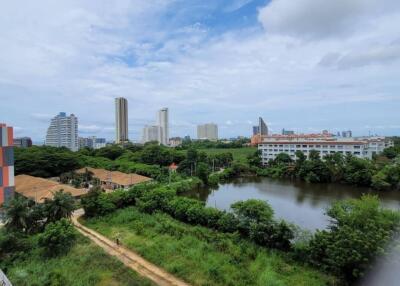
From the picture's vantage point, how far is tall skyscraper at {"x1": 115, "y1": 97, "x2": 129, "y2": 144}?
7825 centimetres

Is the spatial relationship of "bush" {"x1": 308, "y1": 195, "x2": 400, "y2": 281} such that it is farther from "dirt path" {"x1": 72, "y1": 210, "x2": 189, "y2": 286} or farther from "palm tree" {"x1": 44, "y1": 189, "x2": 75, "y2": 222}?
"palm tree" {"x1": 44, "y1": 189, "x2": 75, "y2": 222}

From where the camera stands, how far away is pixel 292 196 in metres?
23.0

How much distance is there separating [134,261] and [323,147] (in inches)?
1359

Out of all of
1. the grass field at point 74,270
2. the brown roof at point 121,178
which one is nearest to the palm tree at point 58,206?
the grass field at point 74,270

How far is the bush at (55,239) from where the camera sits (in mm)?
10680

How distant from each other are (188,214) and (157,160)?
22.6 metres

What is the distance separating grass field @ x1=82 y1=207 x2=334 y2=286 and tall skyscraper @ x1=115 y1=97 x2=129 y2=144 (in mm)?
67391

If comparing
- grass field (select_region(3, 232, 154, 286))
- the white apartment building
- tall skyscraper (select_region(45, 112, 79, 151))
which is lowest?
grass field (select_region(3, 232, 154, 286))

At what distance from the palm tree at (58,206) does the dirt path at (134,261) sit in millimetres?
1359

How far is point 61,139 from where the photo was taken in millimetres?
64188

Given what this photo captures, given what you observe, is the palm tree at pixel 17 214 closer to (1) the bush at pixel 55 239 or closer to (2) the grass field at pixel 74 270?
(2) the grass field at pixel 74 270

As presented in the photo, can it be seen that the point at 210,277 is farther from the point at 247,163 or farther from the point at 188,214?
the point at 247,163

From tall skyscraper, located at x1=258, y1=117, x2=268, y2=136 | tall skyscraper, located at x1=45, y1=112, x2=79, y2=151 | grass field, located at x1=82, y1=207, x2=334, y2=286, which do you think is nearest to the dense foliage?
grass field, located at x1=82, y1=207, x2=334, y2=286

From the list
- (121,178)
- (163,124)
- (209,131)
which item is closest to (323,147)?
(121,178)
